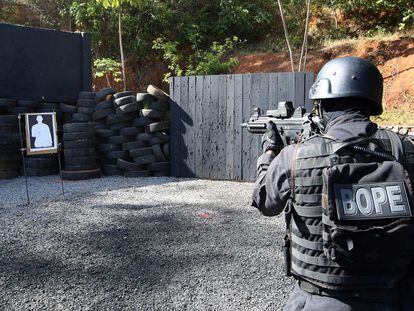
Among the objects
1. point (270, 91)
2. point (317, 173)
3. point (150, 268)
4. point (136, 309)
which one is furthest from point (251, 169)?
point (317, 173)

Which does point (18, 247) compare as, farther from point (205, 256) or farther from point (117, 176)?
point (117, 176)

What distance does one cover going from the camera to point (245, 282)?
371cm

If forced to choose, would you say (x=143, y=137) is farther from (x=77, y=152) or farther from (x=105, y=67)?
(x=105, y=67)

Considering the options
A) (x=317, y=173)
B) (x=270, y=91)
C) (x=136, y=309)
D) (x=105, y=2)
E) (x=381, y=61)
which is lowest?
(x=136, y=309)

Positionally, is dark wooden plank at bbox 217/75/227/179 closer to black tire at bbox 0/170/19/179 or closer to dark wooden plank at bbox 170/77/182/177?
dark wooden plank at bbox 170/77/182/177

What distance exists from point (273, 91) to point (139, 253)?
442 cm

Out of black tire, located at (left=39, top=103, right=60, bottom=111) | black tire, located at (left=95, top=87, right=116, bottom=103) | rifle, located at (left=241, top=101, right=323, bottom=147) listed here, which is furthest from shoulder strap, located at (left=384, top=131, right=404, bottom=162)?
black tire, located at (left=39, top=103, right=60, bottom=111)

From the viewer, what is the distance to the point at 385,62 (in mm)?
12141

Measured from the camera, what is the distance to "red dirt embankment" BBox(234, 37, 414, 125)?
10.9m

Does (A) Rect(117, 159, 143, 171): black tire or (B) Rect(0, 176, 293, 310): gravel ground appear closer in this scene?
(B) Rect(0, 176, 293, 310): gravel ground

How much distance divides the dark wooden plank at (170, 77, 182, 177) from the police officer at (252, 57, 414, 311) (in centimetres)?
696

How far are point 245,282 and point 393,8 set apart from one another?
1248 cm

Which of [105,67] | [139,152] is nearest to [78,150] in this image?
[139,152]

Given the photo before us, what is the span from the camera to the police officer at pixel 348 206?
5.56 feet
